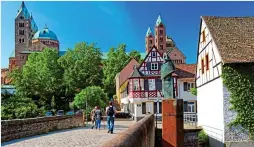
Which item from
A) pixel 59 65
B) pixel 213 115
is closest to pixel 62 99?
pixel 59 65

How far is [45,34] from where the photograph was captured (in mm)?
120188

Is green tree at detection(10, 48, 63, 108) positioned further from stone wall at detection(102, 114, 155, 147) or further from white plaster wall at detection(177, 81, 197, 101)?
stone wall at detection(102, 114, 155, 147)

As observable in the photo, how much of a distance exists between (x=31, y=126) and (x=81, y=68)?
2171 inches

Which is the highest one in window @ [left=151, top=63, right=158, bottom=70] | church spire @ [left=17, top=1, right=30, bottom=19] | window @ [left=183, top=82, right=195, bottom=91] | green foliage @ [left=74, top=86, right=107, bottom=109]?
church spire @ [left=17, top=1, right=30, bottom=19]

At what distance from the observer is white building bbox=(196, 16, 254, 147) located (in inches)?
869

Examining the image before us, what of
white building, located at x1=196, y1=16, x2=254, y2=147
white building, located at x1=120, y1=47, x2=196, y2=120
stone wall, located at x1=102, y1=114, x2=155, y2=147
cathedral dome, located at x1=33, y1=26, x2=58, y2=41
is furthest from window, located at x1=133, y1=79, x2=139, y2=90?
cathedral dome, located at x1=33, y1=26, x2=58, y2=41

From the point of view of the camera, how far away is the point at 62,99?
219 feet

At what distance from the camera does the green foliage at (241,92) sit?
21.8 metres

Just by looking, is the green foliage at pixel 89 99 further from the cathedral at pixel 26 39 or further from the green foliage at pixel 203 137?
the cathedral at pixel 26 39

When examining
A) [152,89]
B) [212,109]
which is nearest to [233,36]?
[212,109]

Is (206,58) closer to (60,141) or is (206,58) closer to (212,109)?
(212,109)

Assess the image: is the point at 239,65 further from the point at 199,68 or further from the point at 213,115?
the point at 199,68

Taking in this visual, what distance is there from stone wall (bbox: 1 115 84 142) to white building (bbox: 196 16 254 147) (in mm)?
9620

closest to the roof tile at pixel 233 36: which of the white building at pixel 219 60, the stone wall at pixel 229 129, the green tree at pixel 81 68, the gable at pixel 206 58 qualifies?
the white building at pixel 219 60
